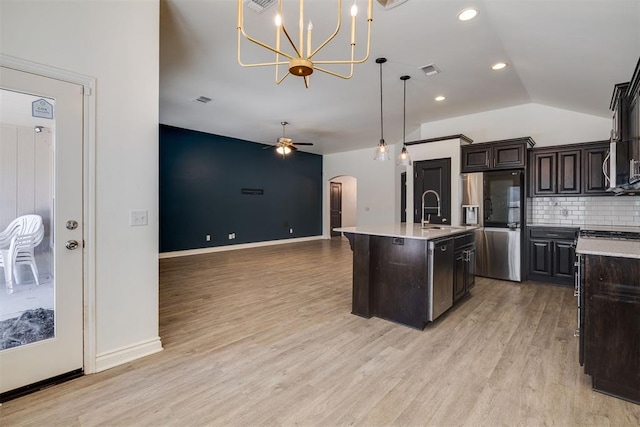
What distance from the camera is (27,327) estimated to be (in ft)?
6.42

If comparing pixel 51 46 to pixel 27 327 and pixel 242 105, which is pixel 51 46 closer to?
pixel 27 327

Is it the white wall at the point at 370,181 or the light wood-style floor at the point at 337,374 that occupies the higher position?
the white wall at the point at 370,181

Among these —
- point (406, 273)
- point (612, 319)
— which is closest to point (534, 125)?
point (406, 273)

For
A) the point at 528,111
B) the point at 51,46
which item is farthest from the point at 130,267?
the point at 528,111

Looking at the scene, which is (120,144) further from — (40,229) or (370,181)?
(370,181)

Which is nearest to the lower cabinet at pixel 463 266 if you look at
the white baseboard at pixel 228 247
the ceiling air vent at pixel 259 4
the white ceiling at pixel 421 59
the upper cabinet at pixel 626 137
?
the upper cabinet at pixel 626 137

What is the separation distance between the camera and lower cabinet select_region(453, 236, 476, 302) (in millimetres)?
3385

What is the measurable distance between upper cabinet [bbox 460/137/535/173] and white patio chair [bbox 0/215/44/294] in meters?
5.32

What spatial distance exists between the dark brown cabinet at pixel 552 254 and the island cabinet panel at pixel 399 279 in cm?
283

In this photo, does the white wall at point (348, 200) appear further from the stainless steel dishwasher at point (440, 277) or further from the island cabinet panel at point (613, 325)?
the island cabinet panel at point (613, 325)

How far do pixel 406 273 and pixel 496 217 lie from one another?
103 inches

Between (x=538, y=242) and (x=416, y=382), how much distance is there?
3.73 m

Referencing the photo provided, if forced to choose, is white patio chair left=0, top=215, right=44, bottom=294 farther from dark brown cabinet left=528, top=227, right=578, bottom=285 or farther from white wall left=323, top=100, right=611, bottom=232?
dark brown cabinet left=528, top=227, right=578, bottom=285

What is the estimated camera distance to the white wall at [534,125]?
15.0 feet
